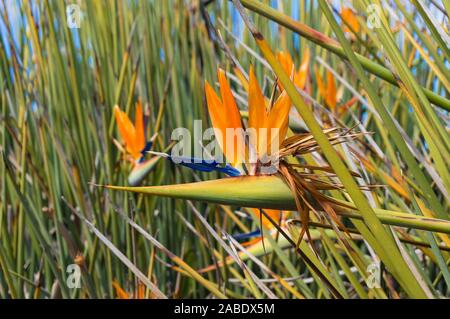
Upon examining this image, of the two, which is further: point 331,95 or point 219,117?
point 331,95

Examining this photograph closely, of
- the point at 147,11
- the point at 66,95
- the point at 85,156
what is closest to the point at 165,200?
the point at 85,156

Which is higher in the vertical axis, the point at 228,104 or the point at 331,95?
the point at 331,95

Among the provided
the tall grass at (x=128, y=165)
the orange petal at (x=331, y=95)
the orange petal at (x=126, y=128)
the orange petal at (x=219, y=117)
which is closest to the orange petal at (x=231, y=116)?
the orange petal at (x=219, y=117)

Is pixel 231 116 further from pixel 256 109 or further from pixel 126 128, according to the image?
pixel 126 128

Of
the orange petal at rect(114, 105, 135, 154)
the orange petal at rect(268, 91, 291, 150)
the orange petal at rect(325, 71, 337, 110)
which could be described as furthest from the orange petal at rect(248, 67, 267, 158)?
the orange petal at rect(325, 71, 337, 110)

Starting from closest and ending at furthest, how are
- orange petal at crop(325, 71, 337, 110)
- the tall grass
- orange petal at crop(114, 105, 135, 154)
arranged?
the tall grass → orange petal at crop(114, 105, 135, 154) → orange petal at crop(325, 71, 337, 110)

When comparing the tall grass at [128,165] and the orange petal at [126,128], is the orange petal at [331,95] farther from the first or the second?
the orange petal at [126,128]

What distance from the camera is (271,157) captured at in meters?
0.38

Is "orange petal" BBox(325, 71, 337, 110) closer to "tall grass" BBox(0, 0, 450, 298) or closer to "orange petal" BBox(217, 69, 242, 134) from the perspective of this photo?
"tall grass" BBox(0, 0, 450, 298)

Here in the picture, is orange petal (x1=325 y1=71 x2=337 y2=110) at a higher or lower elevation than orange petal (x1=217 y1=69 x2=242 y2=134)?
higher

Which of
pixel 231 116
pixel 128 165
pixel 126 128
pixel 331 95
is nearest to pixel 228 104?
pixel 231 116

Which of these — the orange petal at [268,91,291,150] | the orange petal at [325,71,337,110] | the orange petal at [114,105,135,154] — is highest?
the orange petal at [325,71,337,110]

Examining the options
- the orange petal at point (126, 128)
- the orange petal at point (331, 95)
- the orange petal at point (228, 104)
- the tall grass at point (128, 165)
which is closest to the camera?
the orange petal at point (228, 104)
